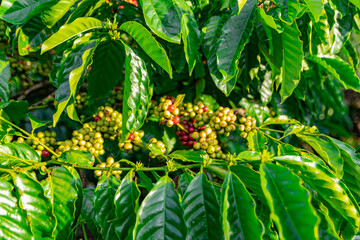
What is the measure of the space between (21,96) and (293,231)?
1794mm

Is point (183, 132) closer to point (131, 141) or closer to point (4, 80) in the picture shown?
point (131, 141)

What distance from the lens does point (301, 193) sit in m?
0.53

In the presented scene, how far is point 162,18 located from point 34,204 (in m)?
0.62

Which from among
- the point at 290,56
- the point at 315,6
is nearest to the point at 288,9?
the point at 315,6

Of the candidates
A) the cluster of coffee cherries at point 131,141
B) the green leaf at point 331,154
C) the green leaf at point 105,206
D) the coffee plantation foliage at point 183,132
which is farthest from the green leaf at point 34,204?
the green leaf at point 331,154

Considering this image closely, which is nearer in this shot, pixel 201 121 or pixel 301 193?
pixel 301 193

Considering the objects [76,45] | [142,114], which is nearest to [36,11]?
[76,45]

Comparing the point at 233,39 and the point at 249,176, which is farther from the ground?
the point at 233,39

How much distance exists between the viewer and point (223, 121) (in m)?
1.20

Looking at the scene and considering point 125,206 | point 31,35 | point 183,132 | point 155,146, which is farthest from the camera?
point 183,132

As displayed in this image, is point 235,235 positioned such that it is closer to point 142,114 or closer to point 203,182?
point 203,182

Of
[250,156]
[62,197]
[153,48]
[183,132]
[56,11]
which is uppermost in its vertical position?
[56,11]

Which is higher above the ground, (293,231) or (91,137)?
(293,231)

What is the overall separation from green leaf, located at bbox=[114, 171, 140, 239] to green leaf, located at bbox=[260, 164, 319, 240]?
365 millimetres
